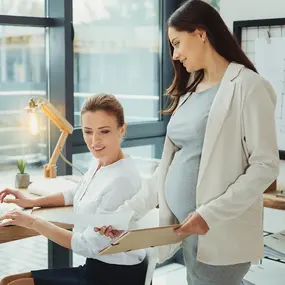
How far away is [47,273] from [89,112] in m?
0.56

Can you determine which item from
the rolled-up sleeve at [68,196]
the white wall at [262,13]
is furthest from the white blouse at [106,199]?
the white wall at [262,13]

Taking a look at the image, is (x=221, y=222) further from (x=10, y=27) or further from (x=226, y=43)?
(x=10, y=27)

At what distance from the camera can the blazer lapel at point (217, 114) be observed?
1.60m

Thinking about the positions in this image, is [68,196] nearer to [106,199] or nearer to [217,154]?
[106,199]

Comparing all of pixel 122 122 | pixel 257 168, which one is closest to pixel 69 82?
pixel 122 122

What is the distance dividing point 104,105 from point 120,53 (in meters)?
1.49

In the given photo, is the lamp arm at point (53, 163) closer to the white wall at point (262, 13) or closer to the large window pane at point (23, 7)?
the large window pane at point (23, 7)

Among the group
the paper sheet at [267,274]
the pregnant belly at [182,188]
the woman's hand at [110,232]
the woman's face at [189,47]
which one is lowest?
the paper sheet at [267,274]

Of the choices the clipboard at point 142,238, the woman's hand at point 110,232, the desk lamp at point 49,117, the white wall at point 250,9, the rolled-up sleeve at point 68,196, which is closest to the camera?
the clipboard at point 142,238

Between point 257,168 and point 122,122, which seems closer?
point 257,168

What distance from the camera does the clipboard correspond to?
1483 mm

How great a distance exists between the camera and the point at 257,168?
1562mm

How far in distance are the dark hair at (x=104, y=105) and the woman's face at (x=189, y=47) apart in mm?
338

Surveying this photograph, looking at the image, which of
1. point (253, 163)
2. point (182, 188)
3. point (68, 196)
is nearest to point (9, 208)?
point (68, 196)
